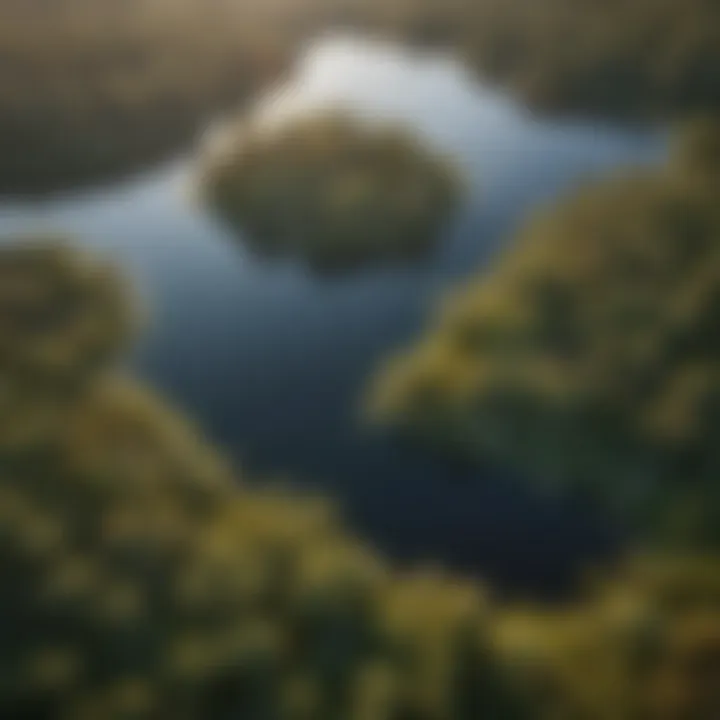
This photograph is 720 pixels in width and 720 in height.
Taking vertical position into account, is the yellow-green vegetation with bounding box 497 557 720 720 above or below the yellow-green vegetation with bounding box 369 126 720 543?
below

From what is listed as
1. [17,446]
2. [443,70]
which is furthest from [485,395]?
[443,70]

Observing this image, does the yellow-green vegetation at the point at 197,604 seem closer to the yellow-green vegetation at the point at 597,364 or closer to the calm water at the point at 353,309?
the calm water at the point at 353,309

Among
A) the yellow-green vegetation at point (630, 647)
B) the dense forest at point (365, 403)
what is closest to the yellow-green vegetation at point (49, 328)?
the dense forest at point (365, 403)

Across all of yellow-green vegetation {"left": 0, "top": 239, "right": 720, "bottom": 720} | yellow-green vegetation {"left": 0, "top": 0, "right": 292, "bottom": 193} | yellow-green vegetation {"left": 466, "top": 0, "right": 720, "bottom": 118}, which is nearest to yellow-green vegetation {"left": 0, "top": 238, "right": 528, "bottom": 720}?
yellow-green vegetation {"left": 0, "top": 239, "right": 720, "bottom": 720}

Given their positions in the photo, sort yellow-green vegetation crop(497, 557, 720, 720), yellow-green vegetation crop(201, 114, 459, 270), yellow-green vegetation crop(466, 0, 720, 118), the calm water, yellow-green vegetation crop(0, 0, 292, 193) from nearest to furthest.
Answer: yellow-green vegetation crop(497, 557, 720, 720), the calm water, yellow-green vegetation crop(201, 114, 459, 270), yellow-green vegetation crop(0, 0, 292, 193), yellow-green vegetation crop(466, 0, 720, 118)

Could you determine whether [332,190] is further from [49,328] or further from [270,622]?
[270,622]

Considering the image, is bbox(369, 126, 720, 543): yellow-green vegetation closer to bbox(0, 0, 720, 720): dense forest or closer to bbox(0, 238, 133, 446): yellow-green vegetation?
bbox(0, 0, 720, 720): dense forest

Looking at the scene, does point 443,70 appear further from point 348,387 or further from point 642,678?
point 642,678

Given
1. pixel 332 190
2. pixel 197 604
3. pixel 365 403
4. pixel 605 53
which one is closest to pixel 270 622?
pixel 197 604
